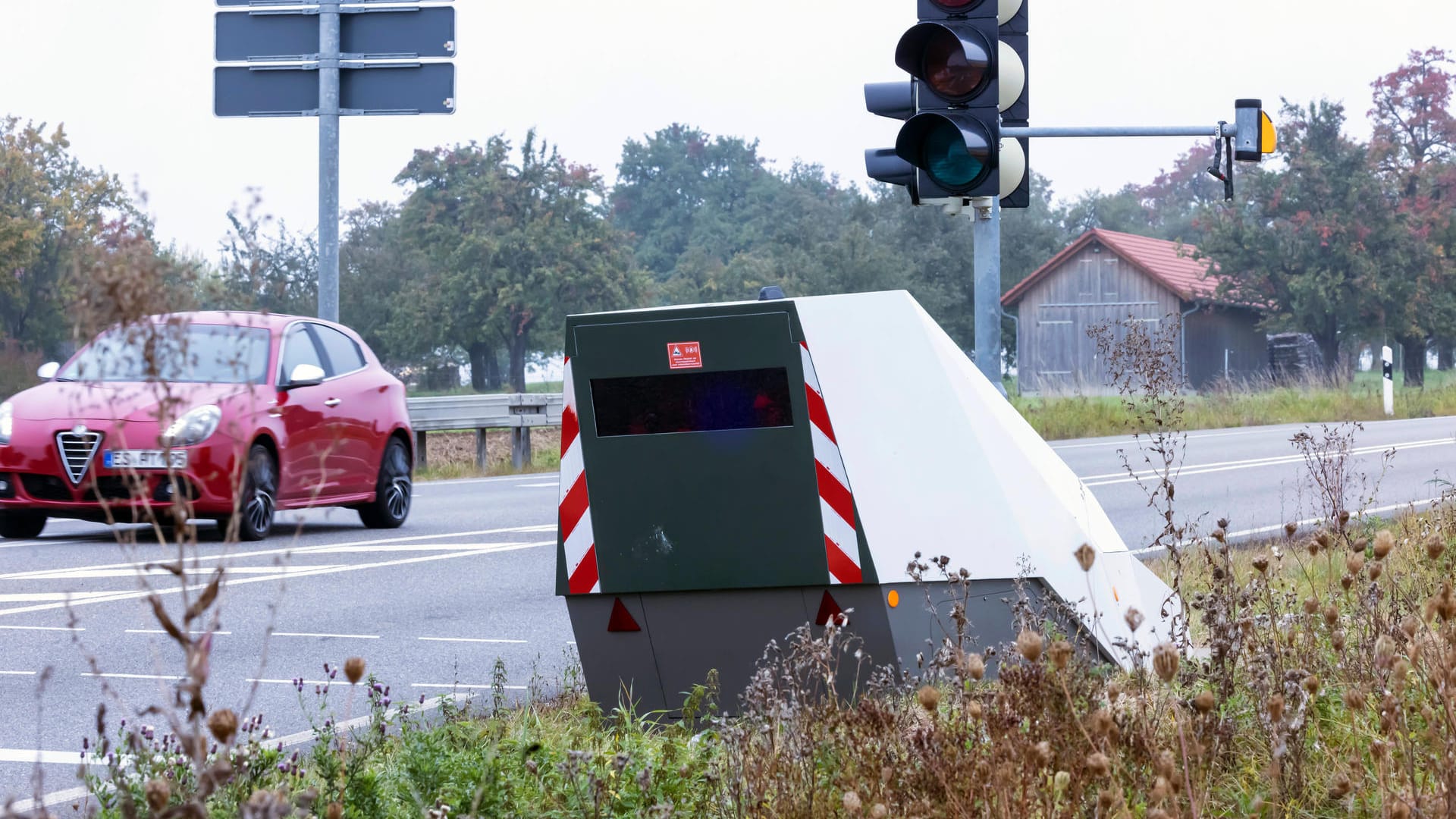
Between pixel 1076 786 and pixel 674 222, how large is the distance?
111306 millimetres

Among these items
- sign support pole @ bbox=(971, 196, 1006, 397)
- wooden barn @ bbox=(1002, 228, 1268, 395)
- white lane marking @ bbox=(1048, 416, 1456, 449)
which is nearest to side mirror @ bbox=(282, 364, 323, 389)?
sign support pole @ bbox=(971, 196, 1006, 397)

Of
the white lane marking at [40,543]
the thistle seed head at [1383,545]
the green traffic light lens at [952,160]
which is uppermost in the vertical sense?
the green traffic light lens at [952,160]

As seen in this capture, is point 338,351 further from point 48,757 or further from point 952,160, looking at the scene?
point 48,757

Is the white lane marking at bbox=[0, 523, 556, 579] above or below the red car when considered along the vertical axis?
below

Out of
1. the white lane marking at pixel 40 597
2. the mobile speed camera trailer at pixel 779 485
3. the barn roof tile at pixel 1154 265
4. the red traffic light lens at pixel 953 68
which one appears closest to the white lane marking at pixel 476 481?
the white lane marking at pixel 40 597

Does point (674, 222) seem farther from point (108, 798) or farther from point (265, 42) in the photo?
point (108, 798)

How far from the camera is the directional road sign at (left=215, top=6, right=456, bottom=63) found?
59.7ft

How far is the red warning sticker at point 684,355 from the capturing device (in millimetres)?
5055

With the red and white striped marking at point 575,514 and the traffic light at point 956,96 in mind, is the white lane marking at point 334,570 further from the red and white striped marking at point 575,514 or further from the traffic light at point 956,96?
the traffic light at point 956,96

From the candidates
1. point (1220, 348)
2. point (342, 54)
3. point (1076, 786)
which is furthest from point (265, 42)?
point (1220, 348)

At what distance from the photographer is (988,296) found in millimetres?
11133

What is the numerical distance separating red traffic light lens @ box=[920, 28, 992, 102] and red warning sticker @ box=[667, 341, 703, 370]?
2264 millimetres

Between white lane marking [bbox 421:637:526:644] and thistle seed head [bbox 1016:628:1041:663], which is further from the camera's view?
white lane marking [bbox 421:637:526:644]

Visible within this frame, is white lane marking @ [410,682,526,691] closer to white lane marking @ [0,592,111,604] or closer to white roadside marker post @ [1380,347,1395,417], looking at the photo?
white lane marking @ [0,592,111,604]
